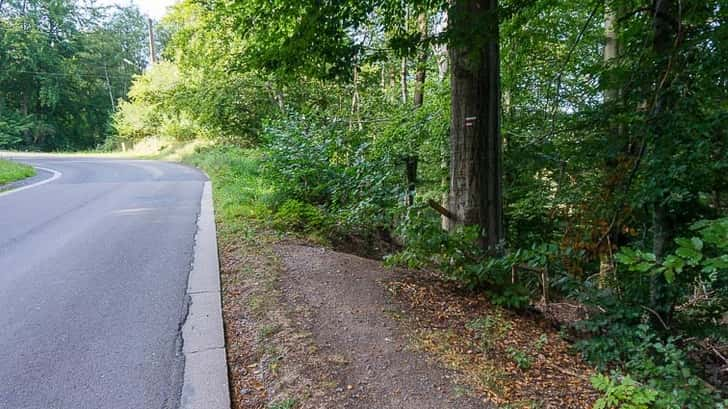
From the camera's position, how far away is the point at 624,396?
2.09m

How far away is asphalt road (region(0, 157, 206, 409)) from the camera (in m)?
2.39

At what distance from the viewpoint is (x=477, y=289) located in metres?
3.82

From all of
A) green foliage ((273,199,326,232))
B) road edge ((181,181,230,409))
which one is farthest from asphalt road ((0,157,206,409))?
green foliage ((273,199,326,232))

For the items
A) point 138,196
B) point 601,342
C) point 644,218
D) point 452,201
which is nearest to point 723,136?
point 644,218

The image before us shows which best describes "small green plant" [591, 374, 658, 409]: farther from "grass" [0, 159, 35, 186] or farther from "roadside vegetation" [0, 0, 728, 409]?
"grass" [0, 159, 35, 186]

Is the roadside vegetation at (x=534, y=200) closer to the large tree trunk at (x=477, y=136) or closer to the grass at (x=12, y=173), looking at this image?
the large tree trunk at (x=477, y=136)

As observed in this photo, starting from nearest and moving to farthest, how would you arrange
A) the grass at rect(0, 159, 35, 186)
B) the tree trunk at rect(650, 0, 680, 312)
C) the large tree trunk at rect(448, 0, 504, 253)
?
the tree trunk at rect(650, 0, 680, 312) < the large tree trunk at rect(448, 0, 504, 253) < the grass at rect(0, 159, 35, 186)

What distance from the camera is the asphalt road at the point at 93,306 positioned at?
2389mm

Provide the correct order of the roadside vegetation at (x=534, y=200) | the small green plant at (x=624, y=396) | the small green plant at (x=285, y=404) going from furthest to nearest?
the roadside vegetation at (x=534, y=200)
the small green plant at (x=285, y=404)
the small green plant at (x=624, y=396)

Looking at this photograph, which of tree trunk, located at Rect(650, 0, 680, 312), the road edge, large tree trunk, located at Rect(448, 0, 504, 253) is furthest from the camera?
large tree trunk, located at Rect(448, 0, 504, 253)

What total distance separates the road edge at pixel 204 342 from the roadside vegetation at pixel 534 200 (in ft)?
0.49

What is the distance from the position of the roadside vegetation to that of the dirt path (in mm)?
185

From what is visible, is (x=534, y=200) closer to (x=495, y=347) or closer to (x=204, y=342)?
(x=495, y=347)

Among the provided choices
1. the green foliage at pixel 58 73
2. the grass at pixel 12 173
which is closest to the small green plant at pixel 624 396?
the grass at pixel 12 173
